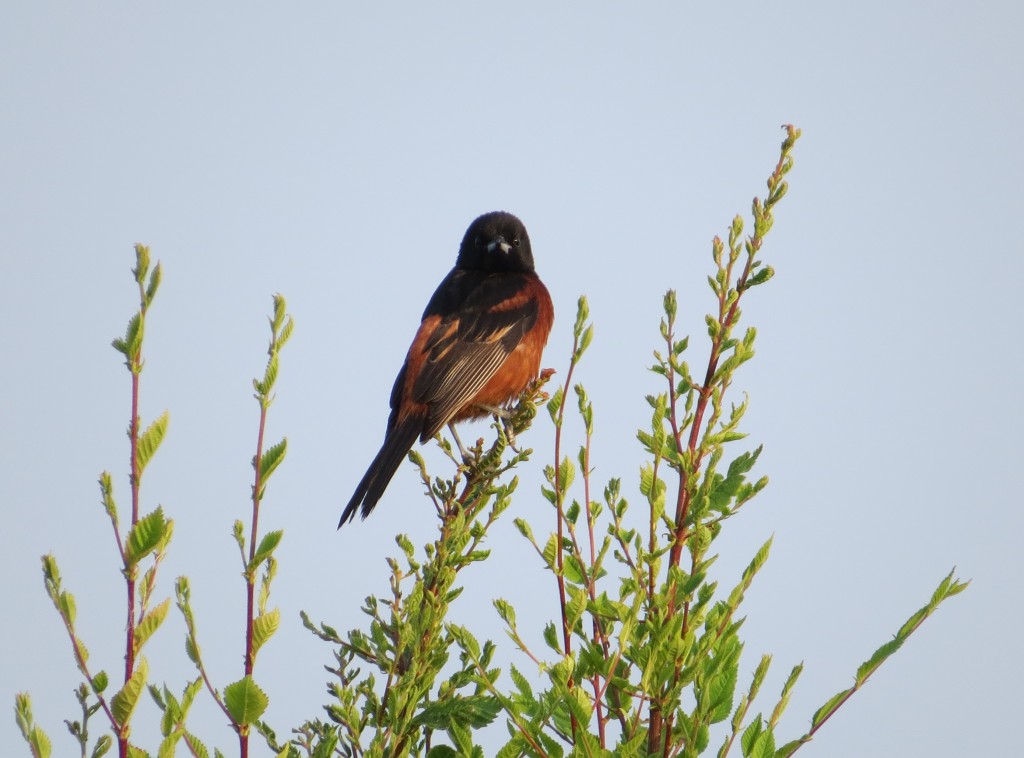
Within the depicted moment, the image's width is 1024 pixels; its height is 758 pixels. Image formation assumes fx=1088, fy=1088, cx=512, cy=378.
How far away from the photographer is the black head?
286 inches

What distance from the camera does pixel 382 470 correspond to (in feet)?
16.2

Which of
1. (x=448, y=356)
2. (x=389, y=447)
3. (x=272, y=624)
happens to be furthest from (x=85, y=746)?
(x=448, y=356)

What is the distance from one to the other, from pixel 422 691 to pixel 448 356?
3.73 meters

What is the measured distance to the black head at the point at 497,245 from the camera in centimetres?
727

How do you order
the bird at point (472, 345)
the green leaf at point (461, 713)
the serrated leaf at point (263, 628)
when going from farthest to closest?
the bird at point (472, 345)
the green leaf at point (461, 713)
the serrated leaf at point (263, 628)

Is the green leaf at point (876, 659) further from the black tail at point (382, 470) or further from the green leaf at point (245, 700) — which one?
the black tail at point (382, 470)

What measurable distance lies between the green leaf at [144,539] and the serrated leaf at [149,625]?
0.07 m

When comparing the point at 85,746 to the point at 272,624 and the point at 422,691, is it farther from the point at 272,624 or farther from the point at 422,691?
the point at 422,691

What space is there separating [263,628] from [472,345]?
4.36 metres

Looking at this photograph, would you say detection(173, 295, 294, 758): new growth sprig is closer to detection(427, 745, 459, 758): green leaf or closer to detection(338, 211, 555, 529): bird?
detection(427, 745, 459, 758): green leaf

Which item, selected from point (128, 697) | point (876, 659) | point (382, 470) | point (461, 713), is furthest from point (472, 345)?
point (128, 697)

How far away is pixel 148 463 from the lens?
153 cm

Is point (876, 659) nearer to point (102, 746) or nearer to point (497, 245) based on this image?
point (102, 746)

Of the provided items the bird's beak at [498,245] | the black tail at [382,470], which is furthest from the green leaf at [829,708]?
the bird's beak at [498,245]
